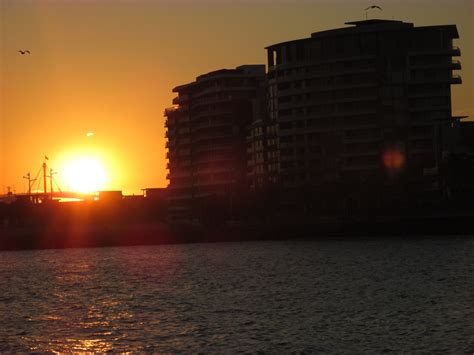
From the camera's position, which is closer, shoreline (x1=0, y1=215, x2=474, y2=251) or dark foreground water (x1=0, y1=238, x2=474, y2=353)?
dark foreground water (x1=0, y1=238, x2=474, y2=353)

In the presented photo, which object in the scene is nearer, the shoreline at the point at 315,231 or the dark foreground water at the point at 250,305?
the dark foreground water at the point at 250,305

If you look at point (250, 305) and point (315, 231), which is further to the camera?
point (315, 231)

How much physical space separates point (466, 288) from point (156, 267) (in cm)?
4854

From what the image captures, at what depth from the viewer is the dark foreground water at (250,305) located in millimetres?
49375

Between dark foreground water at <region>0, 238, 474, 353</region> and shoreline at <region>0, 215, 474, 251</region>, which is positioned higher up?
shoreline at <region>0, 215, 474, 251</region>

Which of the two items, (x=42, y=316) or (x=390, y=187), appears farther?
(x=390, y=187)

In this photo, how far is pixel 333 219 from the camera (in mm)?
180250

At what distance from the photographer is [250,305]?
6588 centimetres

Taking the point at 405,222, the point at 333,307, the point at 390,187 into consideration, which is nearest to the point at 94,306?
the point at 333,307

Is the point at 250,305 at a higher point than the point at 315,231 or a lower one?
lower

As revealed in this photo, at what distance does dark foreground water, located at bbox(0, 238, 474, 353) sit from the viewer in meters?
49.4

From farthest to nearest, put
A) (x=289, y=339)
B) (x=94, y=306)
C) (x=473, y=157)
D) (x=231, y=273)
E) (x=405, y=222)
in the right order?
(x=473, y=157)
(x=405, y=222)
(x=231, y=273)
(x=94, y=306)
(x=289, y=339)

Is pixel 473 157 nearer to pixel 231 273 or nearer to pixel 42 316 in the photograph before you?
pixel 231 273

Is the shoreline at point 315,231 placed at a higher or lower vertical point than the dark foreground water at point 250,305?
higher
